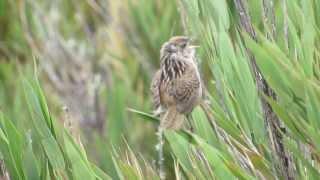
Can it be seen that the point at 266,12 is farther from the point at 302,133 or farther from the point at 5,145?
the point at 5,145

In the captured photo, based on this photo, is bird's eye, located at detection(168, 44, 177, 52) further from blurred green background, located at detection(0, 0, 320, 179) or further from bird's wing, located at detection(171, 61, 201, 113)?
bird's wing, located at detection(171, 61, 201, 113)

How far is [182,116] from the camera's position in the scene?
262 cm

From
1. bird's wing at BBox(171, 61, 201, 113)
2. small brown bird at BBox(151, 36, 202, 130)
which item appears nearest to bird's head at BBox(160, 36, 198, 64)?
small brown bird at BBox(151, 36, 202, 130)

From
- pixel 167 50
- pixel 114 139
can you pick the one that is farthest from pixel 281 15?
pixel 114 139

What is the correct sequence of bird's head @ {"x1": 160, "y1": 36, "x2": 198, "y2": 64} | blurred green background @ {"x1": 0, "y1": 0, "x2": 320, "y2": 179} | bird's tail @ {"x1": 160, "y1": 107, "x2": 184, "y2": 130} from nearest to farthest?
1. blurred green background @ {"x1": 0, "y1": 0, "x2": 320, "y2": 179}
2. bird's tail @ {"x1": 160, "y1": 107, "x2": 184, "y2": 130}
3. bird's head @ {"x1": 160, "y1": 36, "x2": 198, "y2": 64}

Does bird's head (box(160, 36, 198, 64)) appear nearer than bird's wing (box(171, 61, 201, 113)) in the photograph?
No

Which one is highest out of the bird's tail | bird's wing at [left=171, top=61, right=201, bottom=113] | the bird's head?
the bird's head

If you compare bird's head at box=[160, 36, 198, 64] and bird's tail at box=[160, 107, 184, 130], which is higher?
bird's head at box=[160, 36, 198, 64]

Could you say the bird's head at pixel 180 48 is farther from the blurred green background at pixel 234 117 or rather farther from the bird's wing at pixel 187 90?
the bird's wing at pixel 187 90

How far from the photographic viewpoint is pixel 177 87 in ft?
8.71

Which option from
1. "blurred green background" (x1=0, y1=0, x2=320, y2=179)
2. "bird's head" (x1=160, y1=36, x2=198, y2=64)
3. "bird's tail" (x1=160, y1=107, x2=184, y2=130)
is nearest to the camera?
"blurred green background" (x1=0, y1=0, x2=320, y2=179)

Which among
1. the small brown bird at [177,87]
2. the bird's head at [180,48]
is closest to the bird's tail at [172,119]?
the small brown bird at [177,87]

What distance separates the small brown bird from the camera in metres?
2.59

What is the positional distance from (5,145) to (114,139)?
2.16m
